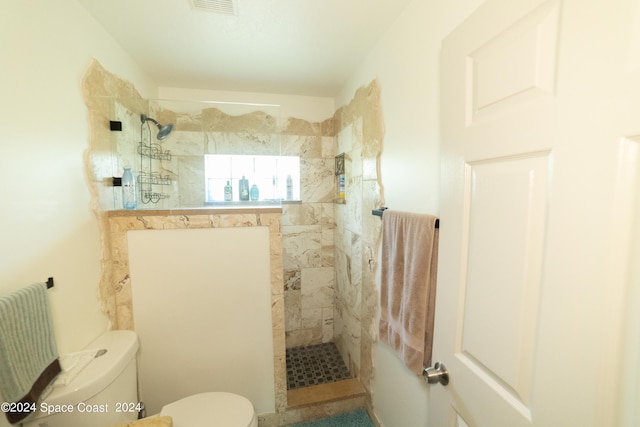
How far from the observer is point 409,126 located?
1.26 meters

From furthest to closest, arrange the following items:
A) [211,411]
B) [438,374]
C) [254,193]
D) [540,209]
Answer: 1. [254,193]
2. [211,411]
3. [438,374]
4. [540,209]

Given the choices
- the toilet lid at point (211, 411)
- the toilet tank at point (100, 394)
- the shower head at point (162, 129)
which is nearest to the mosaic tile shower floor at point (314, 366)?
the toilet lid at point (211, 411)

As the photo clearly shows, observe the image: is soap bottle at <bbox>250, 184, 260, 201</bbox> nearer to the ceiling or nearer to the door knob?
the ceiling

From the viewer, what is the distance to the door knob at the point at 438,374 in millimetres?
839

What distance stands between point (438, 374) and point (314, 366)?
1712 millimetres

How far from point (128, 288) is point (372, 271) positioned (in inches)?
58.8

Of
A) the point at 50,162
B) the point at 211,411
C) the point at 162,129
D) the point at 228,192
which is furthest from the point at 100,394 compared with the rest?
the point at 162,129

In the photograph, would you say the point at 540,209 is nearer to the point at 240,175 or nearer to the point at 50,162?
the point at 50,162

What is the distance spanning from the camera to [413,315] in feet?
3.65

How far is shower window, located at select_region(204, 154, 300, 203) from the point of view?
6.32 feet

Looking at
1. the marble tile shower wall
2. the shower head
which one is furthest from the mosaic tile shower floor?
the shower head

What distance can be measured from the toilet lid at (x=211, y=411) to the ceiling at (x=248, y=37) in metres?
2.03

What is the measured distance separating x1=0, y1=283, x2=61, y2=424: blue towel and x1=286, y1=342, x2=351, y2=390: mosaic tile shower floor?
4.96 feet

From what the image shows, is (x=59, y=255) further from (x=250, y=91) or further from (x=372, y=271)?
(x=250, y=91)
